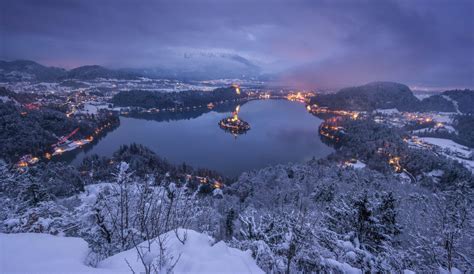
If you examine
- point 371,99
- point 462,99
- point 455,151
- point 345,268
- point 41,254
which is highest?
point 462,99

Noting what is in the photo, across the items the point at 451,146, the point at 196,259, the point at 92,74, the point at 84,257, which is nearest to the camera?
the point at 84,257

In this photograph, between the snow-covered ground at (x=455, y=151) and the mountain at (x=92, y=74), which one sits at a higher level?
the mountain at (x=92, y=74)

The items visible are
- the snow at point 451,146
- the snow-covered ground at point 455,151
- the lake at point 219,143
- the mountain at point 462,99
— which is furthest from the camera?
the mountain at point 462,99

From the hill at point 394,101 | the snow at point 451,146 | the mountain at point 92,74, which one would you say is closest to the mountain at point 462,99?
the hill at point 394,101

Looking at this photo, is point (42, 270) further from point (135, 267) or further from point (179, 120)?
point (179, 120)

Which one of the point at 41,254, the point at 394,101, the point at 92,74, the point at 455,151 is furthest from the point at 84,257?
the point at 92,74

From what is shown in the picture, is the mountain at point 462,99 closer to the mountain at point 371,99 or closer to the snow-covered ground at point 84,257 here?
the mountain at point 371,99

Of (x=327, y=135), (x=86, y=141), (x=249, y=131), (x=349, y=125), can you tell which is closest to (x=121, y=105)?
(x=86, y=141)

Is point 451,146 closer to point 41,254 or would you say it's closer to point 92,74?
point 41,254
